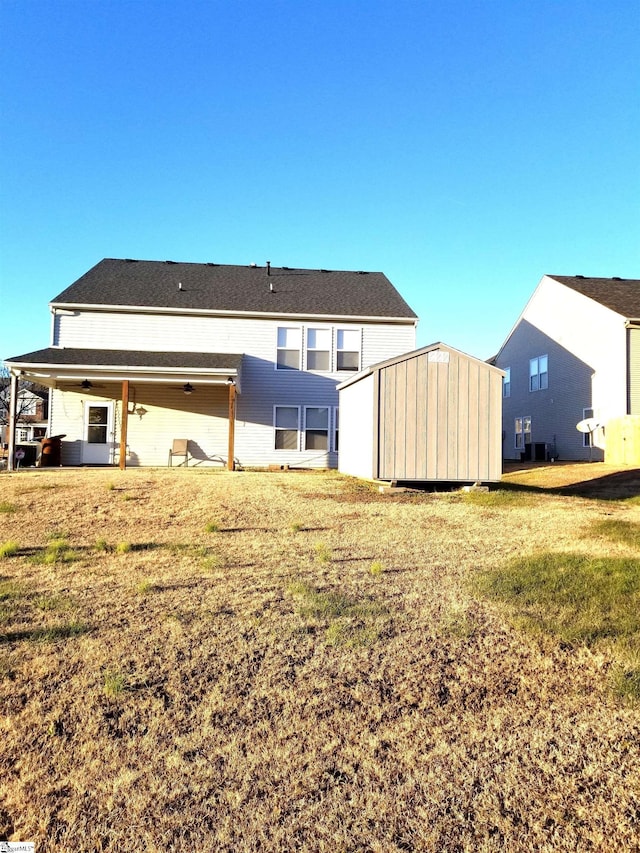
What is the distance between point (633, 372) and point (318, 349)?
10667mm

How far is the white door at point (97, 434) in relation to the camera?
17859 mm

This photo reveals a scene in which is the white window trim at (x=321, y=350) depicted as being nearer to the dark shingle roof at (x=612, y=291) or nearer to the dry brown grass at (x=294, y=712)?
the dark shingle roof at (x=612, y=291)

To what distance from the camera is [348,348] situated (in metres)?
18.6

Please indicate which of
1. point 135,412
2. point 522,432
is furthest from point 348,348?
point 522,432

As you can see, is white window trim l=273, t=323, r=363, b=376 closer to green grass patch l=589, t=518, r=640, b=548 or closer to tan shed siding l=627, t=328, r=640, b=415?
tan shed siding l=627, t=328, r=640, b=415

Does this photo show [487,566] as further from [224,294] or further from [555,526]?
[224,294]

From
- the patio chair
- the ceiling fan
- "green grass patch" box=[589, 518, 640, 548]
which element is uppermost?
the ceiling fan

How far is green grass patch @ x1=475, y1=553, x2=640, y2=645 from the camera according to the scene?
464 centimetres

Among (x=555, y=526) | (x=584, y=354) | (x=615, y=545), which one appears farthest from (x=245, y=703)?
(x=584, y=354)

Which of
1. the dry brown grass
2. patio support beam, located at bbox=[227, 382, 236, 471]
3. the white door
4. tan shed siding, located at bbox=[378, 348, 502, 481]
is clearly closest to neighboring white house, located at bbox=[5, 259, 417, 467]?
the white door

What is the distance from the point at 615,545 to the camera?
7.31 meters

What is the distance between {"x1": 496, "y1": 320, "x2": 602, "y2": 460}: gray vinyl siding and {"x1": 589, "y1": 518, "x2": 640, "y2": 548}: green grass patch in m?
12.9

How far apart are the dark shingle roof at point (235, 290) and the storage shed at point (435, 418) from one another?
703 centimetres

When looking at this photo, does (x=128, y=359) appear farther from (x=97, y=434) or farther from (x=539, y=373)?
(x=539, y=373)
